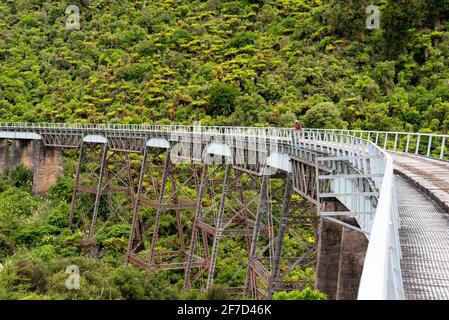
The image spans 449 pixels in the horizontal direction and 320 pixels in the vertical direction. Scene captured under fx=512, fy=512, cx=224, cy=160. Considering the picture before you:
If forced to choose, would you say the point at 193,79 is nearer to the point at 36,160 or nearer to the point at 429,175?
the point at 36,160

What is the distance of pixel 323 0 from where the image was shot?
53.2 meters

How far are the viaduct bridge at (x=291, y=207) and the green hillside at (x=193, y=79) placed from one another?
1417mm

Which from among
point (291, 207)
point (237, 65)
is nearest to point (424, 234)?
point (291, 207)

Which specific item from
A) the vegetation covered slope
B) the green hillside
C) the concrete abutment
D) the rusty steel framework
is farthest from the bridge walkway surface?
the concrete abutment

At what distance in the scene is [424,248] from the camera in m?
6.50

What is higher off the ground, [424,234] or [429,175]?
[424,234]

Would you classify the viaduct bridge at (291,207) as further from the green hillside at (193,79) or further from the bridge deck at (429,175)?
the green hillside at (193,79)

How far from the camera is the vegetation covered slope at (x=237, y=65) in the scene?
37719 millimetres

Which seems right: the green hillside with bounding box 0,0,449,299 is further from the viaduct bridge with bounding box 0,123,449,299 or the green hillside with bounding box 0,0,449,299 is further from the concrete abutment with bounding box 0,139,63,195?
the viaduct bridge with bounding box 0,123,449,299

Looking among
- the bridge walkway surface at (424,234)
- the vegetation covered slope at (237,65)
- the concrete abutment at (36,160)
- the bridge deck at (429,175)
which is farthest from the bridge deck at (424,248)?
the concrete abutment at (36,160)

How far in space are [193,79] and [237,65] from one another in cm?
428
